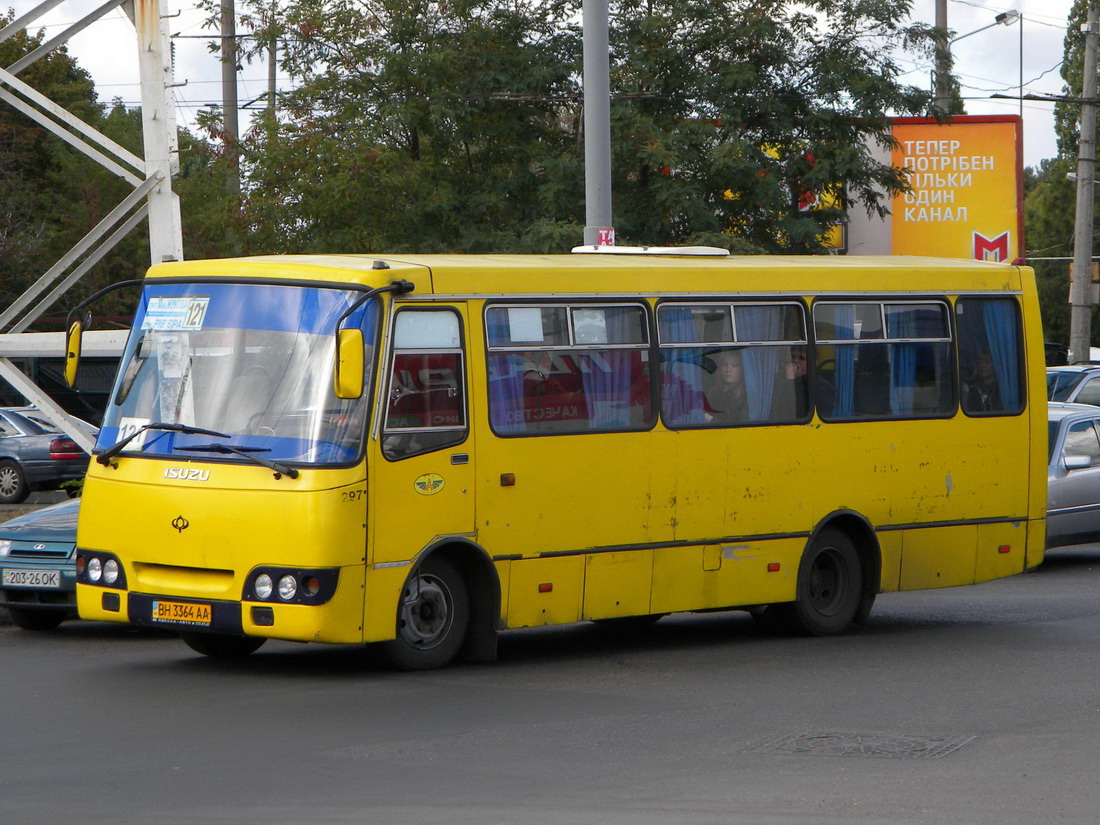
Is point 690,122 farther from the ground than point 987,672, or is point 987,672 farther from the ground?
point 690,122

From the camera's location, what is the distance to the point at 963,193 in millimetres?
38656

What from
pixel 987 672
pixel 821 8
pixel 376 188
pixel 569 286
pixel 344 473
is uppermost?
pixel 821 8

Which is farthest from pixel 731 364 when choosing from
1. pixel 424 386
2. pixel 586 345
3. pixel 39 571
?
pixel 39 571

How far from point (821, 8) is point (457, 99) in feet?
16.6

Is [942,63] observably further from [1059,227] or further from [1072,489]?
[1059,227]

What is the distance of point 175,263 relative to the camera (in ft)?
35.6

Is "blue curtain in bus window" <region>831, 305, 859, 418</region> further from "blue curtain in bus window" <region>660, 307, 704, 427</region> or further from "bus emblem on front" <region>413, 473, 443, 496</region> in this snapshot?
"bus emblem on front" <region>413, 473, 443, 496</region>

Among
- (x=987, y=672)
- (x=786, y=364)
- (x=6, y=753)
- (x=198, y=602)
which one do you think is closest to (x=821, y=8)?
(x=786, y=364)

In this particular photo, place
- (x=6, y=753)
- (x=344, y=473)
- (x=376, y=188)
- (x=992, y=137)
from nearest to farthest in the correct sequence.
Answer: (x=6, y=753)
(x=344, y=473)
(x=376, y=188)
(x=992, y=137)

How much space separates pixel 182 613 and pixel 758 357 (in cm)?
445

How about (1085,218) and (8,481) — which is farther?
(1085,218)

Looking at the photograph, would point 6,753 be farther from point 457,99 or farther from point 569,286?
point 457,99

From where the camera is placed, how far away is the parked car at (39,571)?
40.5 feet

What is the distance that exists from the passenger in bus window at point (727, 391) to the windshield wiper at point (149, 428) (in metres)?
3.51
